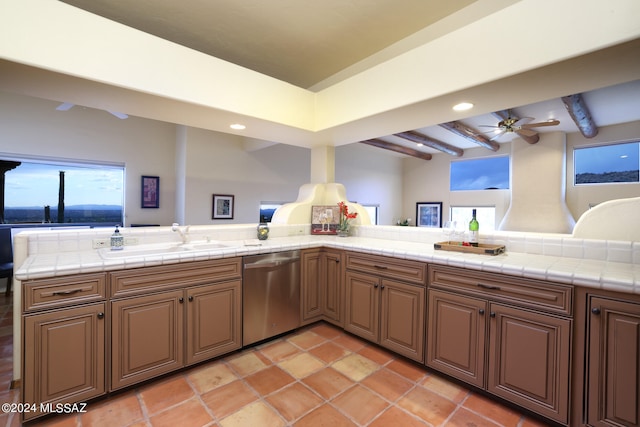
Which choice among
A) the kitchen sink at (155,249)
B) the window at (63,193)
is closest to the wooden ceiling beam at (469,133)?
the kitchen sink at (155,249)

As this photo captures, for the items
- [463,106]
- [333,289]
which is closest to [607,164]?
[463,106]

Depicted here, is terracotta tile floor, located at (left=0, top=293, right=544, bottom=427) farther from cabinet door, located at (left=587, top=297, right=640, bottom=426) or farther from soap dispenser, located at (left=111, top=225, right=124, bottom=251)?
soap dispenser, located at (left=111, top=225, right=124, bottom=251)

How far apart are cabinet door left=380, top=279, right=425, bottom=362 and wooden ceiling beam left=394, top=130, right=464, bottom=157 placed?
4027 millimetres

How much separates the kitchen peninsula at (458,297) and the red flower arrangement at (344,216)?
720mm

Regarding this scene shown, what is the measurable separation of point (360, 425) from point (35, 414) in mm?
1778

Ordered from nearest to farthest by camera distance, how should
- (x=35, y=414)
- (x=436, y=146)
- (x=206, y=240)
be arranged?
1. (x=35, y=414)
2. (x=206, y=240)
3. (x=436, y=146)

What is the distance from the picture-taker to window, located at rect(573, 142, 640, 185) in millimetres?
5516

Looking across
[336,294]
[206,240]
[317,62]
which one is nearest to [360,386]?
[336,294]

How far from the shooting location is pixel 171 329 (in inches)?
78.2

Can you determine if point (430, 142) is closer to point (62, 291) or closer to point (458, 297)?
point (458, 297)

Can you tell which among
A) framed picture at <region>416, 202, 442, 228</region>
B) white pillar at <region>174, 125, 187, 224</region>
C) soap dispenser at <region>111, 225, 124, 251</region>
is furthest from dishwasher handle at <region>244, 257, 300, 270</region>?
framed picture at <region>416, 202, 442, 228</region>

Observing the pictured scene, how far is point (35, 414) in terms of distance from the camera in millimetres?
1553

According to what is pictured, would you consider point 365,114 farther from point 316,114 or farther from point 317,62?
point 317,62

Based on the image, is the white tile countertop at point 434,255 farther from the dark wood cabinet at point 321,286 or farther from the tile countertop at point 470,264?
the dark wood cabinet at point 321,286
